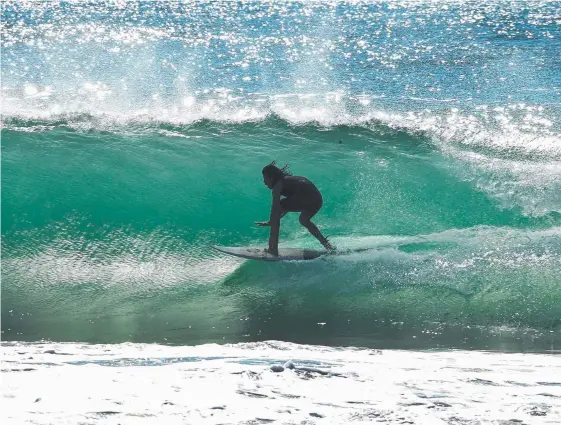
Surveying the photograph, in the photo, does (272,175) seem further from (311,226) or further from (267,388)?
(267,388)

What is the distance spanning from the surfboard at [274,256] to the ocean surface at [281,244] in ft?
0.42

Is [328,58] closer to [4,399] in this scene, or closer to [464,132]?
[464,132]

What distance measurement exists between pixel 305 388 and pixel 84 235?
574 centimetres

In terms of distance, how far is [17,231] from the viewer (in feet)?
33.1

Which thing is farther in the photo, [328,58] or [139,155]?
[328,58]

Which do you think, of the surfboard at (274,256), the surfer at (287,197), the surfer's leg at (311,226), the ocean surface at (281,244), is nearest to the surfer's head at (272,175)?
the surfer at (287,197)

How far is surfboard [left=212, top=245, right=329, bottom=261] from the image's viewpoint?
346 inches

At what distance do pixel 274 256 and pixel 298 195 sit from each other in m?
0.72

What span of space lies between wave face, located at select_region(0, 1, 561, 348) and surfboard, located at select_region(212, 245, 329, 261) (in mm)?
111

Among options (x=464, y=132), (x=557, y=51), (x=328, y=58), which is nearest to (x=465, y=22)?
(x=557, y=51)

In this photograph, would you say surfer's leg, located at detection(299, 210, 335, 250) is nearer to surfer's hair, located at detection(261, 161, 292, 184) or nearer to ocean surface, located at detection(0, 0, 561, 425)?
ocean surface, located at detection(0, 0, 561, 425)

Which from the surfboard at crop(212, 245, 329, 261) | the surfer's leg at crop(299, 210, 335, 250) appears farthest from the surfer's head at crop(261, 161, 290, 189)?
the surfboard at crop(212, 245, 329, 261)

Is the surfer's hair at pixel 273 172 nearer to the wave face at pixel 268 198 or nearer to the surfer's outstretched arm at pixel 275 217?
the surfer's outstretched arm at pixel 275 217

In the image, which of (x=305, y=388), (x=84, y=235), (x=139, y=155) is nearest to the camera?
(x=305, y=388)
